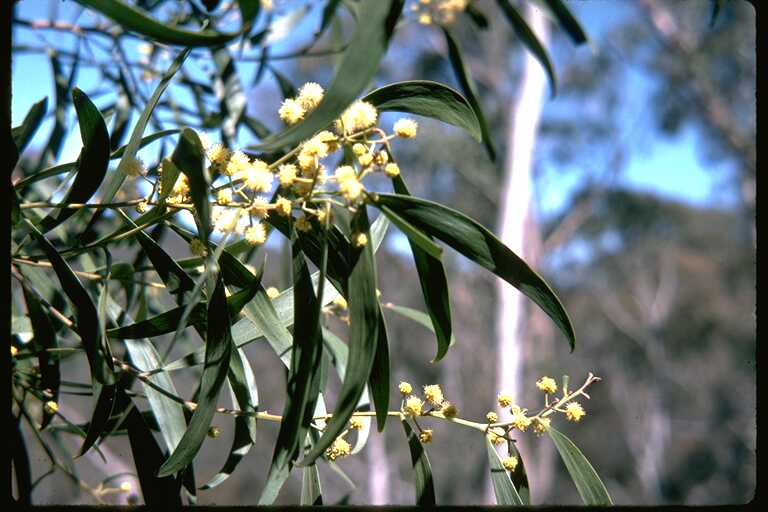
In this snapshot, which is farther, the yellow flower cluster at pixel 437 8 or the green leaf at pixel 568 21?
the yellow flower cluster at pixel 437 8

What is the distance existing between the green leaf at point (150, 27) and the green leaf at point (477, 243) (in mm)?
167

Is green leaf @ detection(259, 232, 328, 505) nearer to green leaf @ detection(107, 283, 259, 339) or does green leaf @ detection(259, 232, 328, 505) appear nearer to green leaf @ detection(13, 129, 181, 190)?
green leaf @ detection(107, 283, 259, 339)

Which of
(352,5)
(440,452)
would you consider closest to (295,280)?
(352,5)

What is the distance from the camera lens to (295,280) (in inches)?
20.1

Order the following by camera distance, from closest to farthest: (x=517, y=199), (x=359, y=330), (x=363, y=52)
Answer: (x=363, y=52) → (x=359, y=330) → (x=517, y=199)

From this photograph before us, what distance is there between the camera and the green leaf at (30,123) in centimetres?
89

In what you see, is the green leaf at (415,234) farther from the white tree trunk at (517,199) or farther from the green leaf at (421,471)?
the white tree trunk at (517,199)

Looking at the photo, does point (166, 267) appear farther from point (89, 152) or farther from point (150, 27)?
point (150, 27)

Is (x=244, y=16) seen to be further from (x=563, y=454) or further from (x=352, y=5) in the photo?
(x=352, y=5)

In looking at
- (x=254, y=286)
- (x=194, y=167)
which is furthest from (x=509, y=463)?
(x=194, y=167)

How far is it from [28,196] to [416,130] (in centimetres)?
87

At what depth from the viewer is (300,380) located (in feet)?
1.55

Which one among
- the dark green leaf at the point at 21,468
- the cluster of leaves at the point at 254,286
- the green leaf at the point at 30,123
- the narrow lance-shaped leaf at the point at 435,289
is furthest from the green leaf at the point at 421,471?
the green leaf at the point at 30,123

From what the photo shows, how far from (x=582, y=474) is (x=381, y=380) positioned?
0.74 ft
